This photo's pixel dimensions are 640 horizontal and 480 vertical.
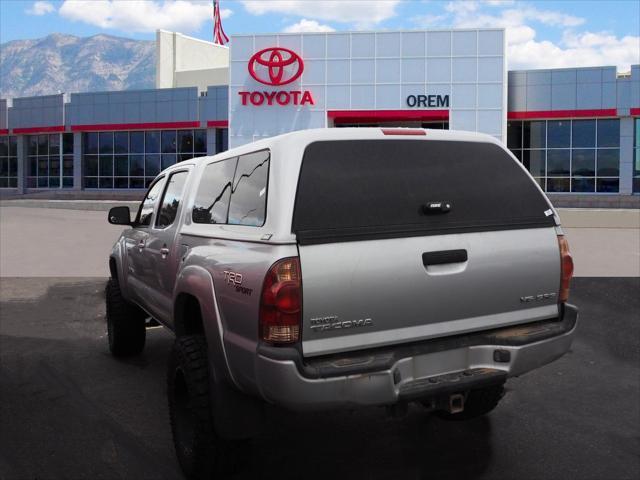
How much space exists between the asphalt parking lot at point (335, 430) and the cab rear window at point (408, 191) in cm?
135

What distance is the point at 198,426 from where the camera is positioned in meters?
3.46

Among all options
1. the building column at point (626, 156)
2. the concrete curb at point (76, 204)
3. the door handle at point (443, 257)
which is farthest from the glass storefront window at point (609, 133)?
the door handle at point (443, 257)

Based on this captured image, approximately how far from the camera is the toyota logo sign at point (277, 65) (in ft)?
112

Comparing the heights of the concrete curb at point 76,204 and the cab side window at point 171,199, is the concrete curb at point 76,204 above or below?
above

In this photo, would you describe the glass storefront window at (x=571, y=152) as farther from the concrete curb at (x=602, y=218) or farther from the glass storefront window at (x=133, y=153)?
the glass storefront window at (x=133, y=153)

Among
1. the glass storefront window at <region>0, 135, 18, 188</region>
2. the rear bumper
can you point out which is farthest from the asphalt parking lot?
the glass storefront window at <region>0, 135, 18, 188</region>

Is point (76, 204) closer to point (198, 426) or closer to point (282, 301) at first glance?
point (198, 426)

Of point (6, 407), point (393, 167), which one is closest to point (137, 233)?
point (6, 407)

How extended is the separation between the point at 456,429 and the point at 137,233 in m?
3.18

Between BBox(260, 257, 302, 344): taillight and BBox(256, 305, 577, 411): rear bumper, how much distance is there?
116 millimetres

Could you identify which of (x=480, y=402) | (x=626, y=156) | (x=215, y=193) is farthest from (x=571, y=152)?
(x=215, y=193)

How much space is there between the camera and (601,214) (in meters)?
22.6

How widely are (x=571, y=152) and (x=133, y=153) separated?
27786 millimetres

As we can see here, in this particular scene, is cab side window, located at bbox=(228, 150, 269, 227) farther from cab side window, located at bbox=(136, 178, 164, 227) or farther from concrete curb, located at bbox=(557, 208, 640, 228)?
concrete curb, located at bbox=(557, 208, 640, 228)
